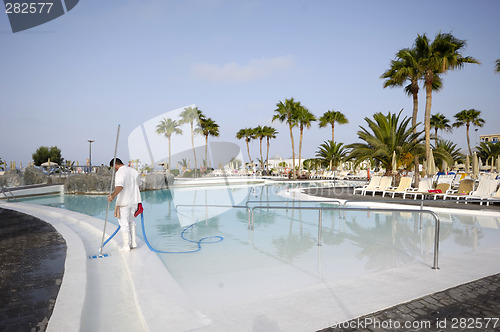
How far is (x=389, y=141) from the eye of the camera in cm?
1778

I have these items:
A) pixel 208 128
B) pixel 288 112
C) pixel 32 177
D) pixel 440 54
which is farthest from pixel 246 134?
pixel 440 54

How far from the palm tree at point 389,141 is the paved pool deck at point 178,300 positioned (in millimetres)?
13427

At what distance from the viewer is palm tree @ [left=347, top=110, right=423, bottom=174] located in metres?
17.5

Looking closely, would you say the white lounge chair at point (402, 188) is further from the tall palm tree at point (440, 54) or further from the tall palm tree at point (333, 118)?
the tall palm tree at point (333, 118)

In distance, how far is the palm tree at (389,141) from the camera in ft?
57.5

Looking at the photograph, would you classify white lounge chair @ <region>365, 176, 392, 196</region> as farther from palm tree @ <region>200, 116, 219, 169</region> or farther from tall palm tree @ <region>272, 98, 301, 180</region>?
palm tree @ <region>200, 116, 219, 169</region>

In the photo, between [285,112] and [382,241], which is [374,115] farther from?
[285,112]

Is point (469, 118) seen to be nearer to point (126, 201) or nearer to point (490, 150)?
point (490, 150)

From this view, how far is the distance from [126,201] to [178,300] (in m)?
2.48

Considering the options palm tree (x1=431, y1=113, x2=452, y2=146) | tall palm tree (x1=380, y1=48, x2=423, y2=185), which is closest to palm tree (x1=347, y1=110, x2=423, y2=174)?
tall palm tree (x1=380, y1=48, x2=423, y2=185)

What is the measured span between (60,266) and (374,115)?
58.5 ft

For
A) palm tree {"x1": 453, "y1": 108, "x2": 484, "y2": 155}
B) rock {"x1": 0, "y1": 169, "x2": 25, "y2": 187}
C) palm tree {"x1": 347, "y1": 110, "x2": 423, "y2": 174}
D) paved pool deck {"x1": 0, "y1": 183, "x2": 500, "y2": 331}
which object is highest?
palm tree {"x1": 453, "y1": 108, "x2": 484, "y2": 155}

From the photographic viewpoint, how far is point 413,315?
271cm

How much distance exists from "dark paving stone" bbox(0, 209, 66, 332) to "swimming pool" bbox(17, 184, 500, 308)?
4.89 ft
